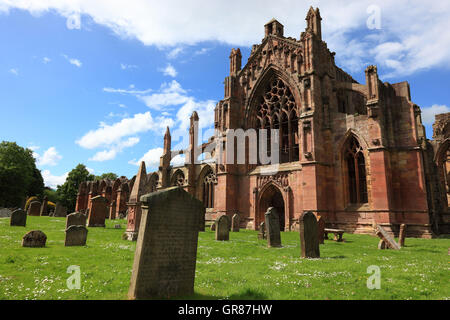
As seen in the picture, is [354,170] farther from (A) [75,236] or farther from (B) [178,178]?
(B) [178,178]

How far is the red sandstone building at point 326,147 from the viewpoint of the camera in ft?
60.6

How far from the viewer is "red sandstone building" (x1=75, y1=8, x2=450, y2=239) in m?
18.5

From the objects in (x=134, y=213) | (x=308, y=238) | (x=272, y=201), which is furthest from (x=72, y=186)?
(x=308, y=238)

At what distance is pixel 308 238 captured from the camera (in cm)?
902

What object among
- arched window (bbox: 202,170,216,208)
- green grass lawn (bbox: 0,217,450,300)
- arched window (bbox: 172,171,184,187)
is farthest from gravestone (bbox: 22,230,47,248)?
arched window (bbox: 172,171,184,187)

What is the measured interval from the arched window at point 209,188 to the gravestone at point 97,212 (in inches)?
493

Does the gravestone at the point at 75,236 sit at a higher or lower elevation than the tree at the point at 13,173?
lower

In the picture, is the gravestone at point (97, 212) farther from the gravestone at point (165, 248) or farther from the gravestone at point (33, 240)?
the gravestone at point (165, 248)

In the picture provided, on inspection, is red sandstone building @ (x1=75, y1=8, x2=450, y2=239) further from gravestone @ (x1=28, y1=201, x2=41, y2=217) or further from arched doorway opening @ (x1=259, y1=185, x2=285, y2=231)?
gravestone @ (x1=28, y1=201, x2=41, y2=217)

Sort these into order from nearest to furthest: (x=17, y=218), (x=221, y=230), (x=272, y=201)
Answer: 1. (x=221, y=230)
2. (x=17, y=218)
3. (x=272, y=201)

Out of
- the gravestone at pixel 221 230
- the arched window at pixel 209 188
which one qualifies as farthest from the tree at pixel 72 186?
the gravestone at pixel 221 230

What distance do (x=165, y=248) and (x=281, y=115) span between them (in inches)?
854
